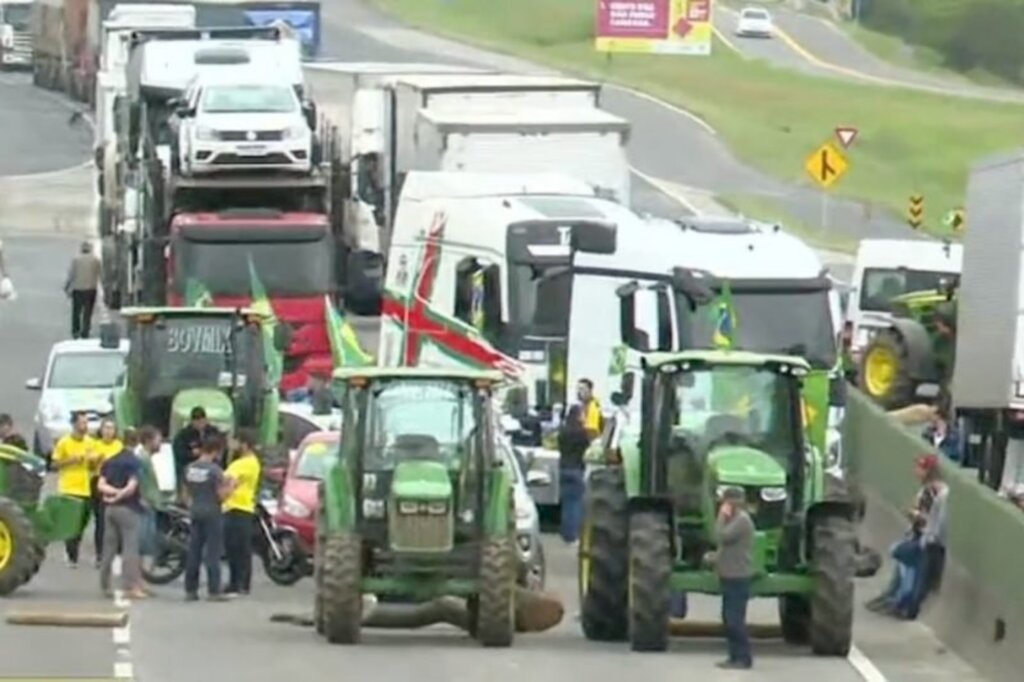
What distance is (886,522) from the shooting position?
32312 millimetres

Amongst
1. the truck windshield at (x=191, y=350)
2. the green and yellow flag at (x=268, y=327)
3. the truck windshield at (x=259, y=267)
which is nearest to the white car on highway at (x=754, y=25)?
the truck windshield at (x=259, y=267)

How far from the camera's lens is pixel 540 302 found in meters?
34.7

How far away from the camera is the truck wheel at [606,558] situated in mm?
24891

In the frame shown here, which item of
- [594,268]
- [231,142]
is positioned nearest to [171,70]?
[231,142]

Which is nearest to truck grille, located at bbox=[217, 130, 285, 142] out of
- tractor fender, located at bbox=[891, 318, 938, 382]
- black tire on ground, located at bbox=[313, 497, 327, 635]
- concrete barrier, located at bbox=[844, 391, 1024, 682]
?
tractor fender, located at bbox=[891, 318, 938, 382]

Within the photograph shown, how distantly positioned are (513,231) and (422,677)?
12.8 meters

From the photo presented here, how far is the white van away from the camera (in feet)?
143

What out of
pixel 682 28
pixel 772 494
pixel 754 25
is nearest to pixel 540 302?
pixel 772 494

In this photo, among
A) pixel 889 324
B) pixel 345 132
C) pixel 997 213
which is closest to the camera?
pixel 997 213

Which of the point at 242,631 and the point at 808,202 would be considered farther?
the point at 808,202

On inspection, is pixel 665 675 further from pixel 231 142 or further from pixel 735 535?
pixel 231 142

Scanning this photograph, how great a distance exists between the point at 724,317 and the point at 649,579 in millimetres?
7611

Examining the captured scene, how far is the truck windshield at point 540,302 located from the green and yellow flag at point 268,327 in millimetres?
2648

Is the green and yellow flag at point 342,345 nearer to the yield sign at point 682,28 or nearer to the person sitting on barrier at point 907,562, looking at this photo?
the person sitting on barrier at point 907,562
